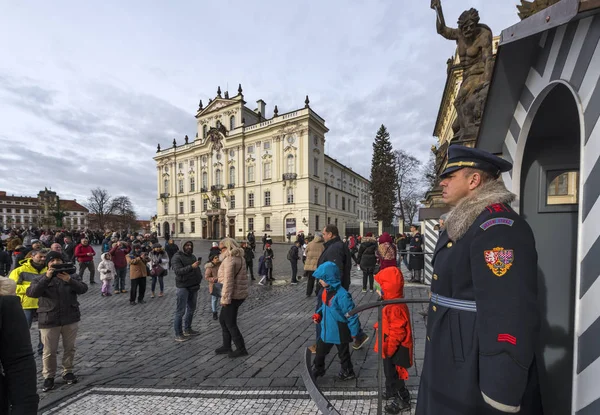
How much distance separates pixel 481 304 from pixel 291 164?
4056 cm

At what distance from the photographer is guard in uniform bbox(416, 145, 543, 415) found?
1270 millimetres

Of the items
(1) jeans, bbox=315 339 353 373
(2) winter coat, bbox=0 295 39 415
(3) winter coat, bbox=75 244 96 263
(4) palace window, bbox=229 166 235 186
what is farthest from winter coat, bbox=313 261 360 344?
(4) palace window, bbox=229 166 235 186

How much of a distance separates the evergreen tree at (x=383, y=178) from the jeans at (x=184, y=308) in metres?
38.2

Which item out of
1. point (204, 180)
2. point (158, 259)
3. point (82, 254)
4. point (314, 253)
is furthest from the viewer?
point (204, 180)

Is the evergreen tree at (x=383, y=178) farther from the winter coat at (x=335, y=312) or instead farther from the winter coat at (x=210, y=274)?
the winter coat at (x=335, y=312)

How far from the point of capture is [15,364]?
5.30 ft

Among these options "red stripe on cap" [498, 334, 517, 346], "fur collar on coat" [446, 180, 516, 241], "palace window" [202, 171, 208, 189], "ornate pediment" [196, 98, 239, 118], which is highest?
"ornate pediment" [196, 98, 239, 118]

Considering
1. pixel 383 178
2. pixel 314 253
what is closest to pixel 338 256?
pixel 314 253

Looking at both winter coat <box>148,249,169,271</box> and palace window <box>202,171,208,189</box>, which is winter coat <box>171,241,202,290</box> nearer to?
winter coat <box>148,249,169,271</box>

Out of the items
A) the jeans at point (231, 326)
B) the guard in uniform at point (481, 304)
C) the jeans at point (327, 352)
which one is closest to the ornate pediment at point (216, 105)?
the jeans at point (231, 326)

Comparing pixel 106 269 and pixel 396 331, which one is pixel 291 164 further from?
pixel 396 331

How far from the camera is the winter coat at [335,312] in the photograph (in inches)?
147

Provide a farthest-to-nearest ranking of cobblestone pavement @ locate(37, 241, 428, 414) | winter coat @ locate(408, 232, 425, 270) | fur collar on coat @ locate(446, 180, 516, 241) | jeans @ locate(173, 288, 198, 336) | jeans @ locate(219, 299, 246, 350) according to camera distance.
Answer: winter coat @ locate(408, 232, 425, 270) → jeans @ locate(173, 288, 198, 336) → jeans @ locate(219, 299, 246, 350) → cobblestone pavement @ locate(37, 241, 428, 414) → fur collar on coat @ locate(446, 180, 516, 241)

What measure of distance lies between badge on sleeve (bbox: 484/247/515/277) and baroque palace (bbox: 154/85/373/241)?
34648 mm
